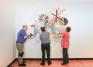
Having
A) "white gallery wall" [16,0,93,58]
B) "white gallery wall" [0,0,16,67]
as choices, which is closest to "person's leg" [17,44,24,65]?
"white gallery wall" [0,0,16,67]

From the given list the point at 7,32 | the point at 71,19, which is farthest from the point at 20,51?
the point at 71,19

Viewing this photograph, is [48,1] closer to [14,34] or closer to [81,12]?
[81,12]

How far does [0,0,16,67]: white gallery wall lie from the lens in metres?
5.31

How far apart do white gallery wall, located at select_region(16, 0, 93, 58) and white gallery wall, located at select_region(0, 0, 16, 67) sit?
0.47 metres

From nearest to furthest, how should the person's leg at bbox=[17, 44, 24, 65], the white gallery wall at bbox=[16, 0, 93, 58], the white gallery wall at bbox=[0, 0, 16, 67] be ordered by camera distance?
the white gallery wall at bbox=[0, 0, 16, 67], the person's leg at bbox=[17, 44, 24, 65], the white gallery wall at bbox=[16, 0, 93, 58]

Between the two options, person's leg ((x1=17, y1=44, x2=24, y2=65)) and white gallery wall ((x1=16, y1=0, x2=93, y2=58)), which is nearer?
person's leg ((x1=17, y1=44, x2=24, y2=65))

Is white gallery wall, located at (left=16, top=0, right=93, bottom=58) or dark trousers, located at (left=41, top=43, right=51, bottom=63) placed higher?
white gallery wall, located at (left=16, top=0, right=93, bottom=58)

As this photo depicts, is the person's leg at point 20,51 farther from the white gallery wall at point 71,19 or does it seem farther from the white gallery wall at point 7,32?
the white gallery wall at point 71,19

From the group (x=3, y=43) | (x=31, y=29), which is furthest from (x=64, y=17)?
(x=3, y=43)

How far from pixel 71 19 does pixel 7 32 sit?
8.57 feet

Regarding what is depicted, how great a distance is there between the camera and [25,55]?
7055 mm

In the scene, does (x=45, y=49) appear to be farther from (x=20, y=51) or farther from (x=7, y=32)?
(x=7, y=32)

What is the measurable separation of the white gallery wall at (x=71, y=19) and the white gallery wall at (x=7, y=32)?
47 cm

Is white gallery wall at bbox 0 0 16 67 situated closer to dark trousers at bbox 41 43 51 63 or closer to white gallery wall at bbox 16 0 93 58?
white gallery wall at bbox 16 0 93 58
